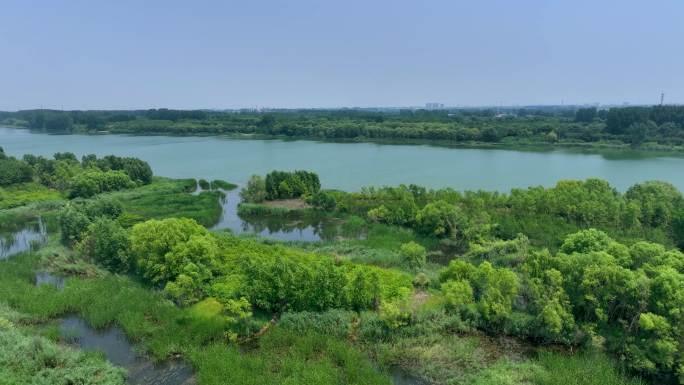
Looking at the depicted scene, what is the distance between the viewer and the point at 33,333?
15.1m

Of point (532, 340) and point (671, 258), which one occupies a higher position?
point (671, 258)

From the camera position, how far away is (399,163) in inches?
2202

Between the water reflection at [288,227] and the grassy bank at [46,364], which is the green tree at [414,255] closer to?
the water reflection at [288,227]

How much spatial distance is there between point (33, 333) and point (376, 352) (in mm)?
12293

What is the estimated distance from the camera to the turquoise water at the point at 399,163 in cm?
4425

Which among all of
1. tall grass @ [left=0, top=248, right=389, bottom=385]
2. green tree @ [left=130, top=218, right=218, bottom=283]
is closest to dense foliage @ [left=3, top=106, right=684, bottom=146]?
green tree @ [left=130, top=218, right=218, bottom=283]

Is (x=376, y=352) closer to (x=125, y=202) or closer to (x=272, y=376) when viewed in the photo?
(x=272, y=376)

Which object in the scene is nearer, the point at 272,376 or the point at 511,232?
the point at 272,376

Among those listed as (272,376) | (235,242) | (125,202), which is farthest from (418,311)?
(125,202)

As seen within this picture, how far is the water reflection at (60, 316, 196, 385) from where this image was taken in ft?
43.5

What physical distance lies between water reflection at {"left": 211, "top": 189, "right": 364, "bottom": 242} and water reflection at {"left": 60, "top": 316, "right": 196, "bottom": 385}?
1309 cm

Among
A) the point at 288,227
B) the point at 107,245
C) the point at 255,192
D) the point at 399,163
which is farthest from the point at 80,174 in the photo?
the point at 399,163

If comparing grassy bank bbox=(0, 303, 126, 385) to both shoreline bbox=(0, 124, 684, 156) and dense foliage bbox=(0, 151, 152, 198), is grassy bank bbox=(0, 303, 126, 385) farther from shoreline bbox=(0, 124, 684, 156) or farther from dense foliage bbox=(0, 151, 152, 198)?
shoreline bbox=(0, 124, 684, 156)

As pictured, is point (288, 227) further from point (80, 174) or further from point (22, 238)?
point (80, 174)
